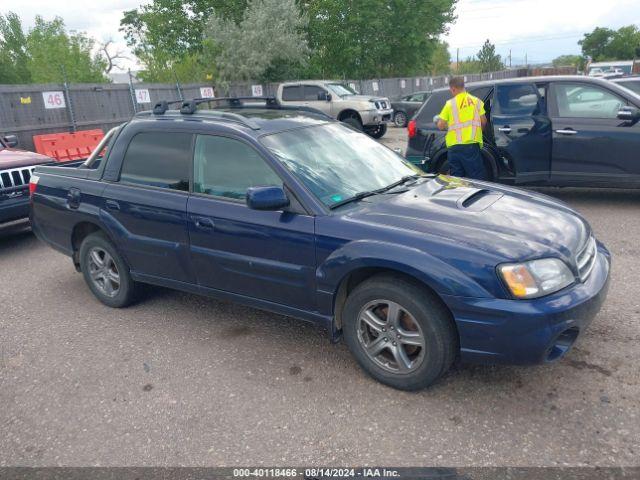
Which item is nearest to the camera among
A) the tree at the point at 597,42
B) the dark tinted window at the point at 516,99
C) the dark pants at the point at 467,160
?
the dark pants at the point at 467,160

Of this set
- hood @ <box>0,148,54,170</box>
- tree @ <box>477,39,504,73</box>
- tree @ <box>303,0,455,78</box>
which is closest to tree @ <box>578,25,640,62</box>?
tree @ <box>477,39,504,73</box>

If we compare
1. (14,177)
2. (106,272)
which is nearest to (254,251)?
(106,272)

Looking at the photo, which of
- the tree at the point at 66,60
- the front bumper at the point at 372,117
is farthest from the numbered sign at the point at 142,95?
the tree at the point at 66,60

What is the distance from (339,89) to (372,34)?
55.0 ft

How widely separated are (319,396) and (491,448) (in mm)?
1034

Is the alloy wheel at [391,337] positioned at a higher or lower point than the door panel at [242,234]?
lower

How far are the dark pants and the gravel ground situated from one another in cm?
262

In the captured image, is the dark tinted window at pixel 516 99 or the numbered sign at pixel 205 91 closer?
the dark tinted window at pixel 516 99

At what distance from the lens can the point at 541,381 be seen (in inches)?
127

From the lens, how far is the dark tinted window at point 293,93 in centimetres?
1752

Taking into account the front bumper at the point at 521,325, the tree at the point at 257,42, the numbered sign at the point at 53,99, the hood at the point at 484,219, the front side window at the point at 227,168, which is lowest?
the front bumper at the point at 521,325

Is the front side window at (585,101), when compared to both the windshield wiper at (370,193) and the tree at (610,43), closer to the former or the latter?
the windshield wiper at (370,193)

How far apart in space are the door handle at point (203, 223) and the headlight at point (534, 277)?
197 cm

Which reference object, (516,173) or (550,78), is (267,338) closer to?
(516,173)
